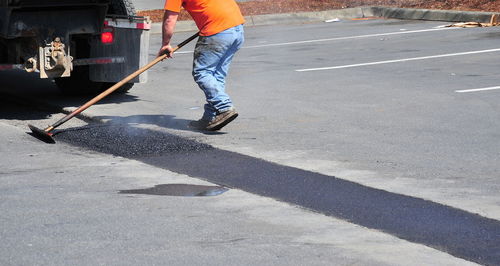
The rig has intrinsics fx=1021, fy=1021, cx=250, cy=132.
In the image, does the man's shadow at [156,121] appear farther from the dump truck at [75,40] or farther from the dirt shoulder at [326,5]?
the dirt shoulder at [326,5]

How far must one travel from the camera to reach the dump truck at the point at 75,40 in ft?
32.5

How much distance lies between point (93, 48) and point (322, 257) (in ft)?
20.7

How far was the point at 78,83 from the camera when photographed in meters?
11.5

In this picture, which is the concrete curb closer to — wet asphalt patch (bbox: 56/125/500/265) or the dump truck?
the dump truck

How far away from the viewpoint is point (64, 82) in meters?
11.5

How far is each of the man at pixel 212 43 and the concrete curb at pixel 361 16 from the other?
10043mm

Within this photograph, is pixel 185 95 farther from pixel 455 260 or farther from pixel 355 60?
pixel 455 260

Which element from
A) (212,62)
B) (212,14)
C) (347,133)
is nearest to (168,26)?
(212,14)

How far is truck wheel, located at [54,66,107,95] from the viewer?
11500mm

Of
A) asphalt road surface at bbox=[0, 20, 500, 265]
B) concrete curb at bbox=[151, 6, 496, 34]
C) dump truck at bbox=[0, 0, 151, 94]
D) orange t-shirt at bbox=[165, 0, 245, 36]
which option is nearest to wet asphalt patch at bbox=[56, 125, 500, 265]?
asphalt road surface at bbox=[0, 20, 500, 265]

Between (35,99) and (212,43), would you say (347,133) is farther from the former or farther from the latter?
(35,99)

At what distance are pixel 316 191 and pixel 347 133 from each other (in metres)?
2.10

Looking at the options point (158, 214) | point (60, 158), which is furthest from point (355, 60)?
point (158, 214)

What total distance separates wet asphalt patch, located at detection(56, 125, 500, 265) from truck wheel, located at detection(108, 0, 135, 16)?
2107 millimetres
